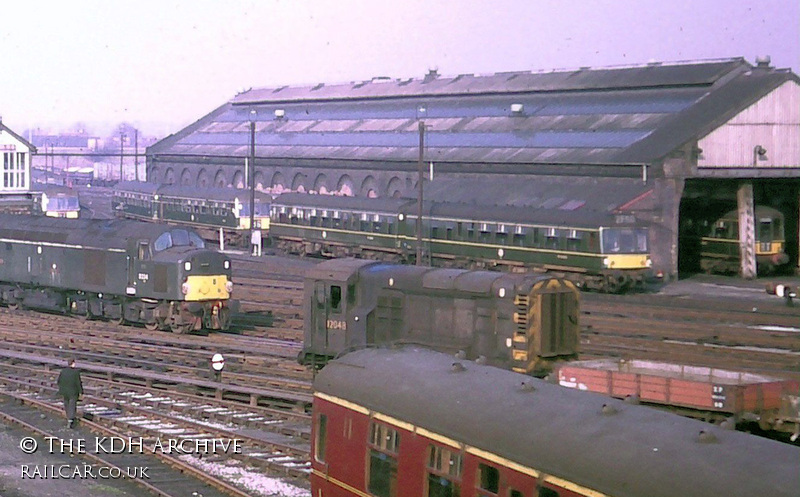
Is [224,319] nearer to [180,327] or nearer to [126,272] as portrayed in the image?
[180,327]

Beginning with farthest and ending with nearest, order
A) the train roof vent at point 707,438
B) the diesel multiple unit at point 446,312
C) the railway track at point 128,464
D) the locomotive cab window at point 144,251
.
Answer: the locomotive cab window at point 144,251
the diesel multiple unit at point 446,312
the railway track at point 128,464
the train roof vent at point 707,438

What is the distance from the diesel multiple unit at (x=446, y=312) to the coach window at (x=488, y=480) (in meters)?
9.39

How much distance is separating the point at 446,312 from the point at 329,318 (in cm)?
354

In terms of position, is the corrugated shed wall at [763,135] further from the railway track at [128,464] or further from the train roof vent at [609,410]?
the train roof vent at [609,410]

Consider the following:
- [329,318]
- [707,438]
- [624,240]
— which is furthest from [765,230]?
[707,438]

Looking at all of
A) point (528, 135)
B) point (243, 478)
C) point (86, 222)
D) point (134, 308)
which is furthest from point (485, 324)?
point (528, 135)

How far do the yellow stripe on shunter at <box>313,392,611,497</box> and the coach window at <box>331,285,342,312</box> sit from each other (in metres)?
10.8

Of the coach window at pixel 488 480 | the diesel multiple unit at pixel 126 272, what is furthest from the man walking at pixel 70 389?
the coach window at pixel 488 480

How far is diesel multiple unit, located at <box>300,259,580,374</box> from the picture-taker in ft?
73.4

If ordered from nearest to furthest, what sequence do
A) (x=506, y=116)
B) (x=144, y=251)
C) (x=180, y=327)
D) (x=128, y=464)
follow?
1. (x=128, y=464)
2. (x=144, y=251)
3. (x=180, y=327)
4. (x=506, y=116)

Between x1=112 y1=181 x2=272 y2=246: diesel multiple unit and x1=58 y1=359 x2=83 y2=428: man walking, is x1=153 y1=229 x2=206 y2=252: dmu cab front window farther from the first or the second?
x1=112 y1=181 x2=272 y2=246: diesel multiple unit

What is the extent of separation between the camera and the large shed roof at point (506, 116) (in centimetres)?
5882

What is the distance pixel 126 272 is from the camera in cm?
3528

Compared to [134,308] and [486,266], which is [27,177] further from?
[134,308]
